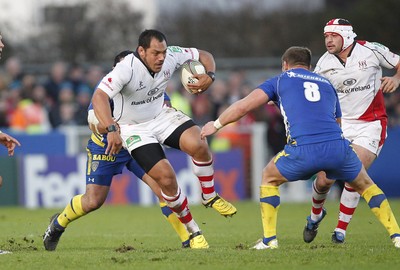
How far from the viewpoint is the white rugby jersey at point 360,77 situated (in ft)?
46.4

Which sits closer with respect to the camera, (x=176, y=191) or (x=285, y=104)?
(x=285, y=104)

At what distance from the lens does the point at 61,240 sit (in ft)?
48.5

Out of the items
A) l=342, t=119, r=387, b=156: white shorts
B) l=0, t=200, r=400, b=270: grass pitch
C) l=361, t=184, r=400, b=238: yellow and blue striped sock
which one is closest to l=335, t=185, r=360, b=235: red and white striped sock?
l=0, t=200, r=400, b=270: grass pitch

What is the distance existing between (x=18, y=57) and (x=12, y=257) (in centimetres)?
2081

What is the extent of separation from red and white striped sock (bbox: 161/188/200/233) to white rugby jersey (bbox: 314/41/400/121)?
8.51 ft

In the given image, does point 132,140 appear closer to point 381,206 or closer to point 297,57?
point 297,57

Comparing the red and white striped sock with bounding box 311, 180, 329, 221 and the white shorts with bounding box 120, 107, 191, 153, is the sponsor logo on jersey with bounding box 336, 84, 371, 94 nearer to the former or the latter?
the red and white striped sock with bounding box 311, 180, 329, 221

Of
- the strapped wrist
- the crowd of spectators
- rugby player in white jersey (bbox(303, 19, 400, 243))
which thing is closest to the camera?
the strapped wrist

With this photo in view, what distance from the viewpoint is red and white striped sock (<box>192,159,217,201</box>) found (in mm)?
13172

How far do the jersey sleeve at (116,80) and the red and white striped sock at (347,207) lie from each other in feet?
10.8

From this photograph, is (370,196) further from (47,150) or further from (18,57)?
(18,57)

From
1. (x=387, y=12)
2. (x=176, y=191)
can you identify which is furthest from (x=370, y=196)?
(x=387, y=12)

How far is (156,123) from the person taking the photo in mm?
13211

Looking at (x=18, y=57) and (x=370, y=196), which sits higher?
(x=370, y=196)
